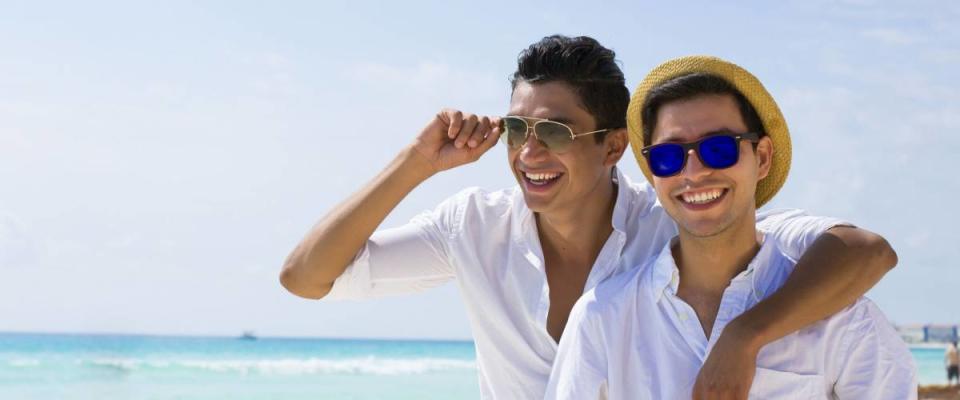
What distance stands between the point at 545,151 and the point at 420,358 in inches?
1418

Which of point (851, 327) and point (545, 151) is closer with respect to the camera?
point (851, 327)

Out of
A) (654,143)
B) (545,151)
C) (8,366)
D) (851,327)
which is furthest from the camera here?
(8,366)

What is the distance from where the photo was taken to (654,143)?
137 inches

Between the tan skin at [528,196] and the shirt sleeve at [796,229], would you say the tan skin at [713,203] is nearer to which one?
the shirt sleeve at [796,229]

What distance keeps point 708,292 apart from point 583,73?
1.41m

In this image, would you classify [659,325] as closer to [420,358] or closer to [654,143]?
[654,143]

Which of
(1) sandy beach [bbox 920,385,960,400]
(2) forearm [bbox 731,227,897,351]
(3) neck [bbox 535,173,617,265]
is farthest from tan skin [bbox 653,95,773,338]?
(1) sandy beach [bbox 920,385,960,400]

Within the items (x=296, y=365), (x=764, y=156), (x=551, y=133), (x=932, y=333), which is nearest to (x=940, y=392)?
(x=551, y=133)

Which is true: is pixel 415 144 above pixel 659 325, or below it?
above

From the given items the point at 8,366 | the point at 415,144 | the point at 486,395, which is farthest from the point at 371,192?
the point at 8,366

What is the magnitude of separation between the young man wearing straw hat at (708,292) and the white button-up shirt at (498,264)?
0.84 meters

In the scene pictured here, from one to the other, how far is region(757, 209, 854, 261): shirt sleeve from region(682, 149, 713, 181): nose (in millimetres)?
388

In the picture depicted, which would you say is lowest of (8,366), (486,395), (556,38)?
(8,366)

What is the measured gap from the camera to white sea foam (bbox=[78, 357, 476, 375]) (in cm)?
3297
